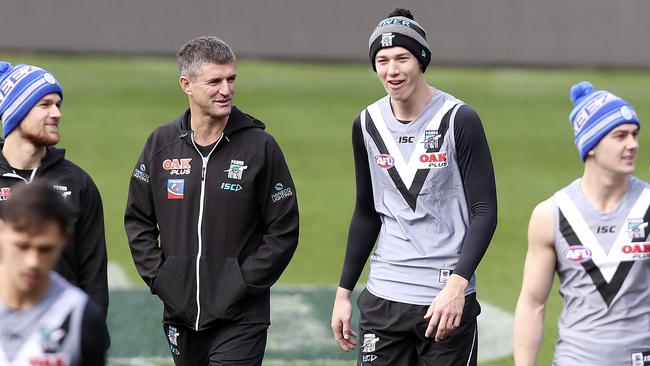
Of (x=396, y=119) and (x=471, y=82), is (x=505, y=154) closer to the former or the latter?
(x=471, y=82)

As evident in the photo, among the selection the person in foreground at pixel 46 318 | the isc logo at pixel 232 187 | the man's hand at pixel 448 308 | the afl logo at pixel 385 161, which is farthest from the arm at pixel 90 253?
the person in foreground at pixel 46 318

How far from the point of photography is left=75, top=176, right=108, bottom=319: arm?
20.4 ft

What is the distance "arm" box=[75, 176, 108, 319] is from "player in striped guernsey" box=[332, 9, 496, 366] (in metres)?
1.42

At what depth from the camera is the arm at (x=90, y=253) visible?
6.21 m

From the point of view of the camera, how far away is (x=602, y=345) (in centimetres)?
558

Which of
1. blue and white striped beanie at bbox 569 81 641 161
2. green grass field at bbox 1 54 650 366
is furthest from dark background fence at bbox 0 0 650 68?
blue and white striped beanie at bbox 569 81 641 161

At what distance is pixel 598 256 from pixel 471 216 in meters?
1.00

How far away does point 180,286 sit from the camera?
22.0 ft

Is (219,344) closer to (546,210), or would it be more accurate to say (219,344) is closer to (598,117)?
(546,210)

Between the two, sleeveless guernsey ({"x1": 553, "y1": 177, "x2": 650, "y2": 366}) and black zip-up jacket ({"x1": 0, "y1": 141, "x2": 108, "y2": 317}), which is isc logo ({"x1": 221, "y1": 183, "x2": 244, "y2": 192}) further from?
sleeveless guernsey ({"x1": 553, "y1": 177, "x2": 650, "y2": 366})

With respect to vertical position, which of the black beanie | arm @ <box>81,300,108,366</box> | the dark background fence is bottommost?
arm @ <box>81,300,108,366</box>

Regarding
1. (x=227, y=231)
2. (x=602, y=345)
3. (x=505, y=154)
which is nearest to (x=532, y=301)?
(x=602, y=345)

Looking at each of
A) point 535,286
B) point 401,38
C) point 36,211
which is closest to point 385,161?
point 401,38

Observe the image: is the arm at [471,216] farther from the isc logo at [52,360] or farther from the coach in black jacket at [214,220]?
the isc logo at [52,360]
